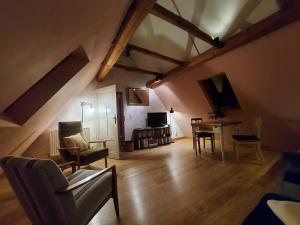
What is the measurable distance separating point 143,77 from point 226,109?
3009mm

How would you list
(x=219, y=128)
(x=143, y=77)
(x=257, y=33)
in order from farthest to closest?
(x=143, y=77)
(x=219, y=128)
(x=257, y=33)

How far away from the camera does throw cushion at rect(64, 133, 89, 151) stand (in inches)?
128

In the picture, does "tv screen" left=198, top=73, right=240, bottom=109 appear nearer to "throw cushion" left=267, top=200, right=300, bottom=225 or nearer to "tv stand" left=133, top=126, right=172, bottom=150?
"tv stand" left=133, top=126, right=172, bottom=150

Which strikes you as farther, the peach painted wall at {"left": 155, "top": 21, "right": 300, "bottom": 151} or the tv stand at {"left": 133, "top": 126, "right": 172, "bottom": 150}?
the tv stand at {"left": 133, "top": 126, "right": 172, "bottom": 150}

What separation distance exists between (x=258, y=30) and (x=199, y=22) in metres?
1.05

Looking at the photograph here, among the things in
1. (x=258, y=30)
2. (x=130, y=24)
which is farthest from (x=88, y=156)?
(x=258, y=30)

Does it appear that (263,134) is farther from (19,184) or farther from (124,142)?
(19,184)

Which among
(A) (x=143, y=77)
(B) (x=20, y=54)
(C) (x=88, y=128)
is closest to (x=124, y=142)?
(C) (x=88, y=128)

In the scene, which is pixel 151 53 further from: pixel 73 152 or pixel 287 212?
pixel 287 212

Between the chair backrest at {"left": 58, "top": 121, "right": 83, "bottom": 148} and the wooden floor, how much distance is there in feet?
3.62

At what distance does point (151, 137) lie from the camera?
582cm

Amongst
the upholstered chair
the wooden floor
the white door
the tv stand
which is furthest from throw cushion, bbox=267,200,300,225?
the tv stand

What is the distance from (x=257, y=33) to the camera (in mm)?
2838

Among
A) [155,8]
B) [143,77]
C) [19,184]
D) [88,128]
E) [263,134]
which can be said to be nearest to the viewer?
[19,184]
